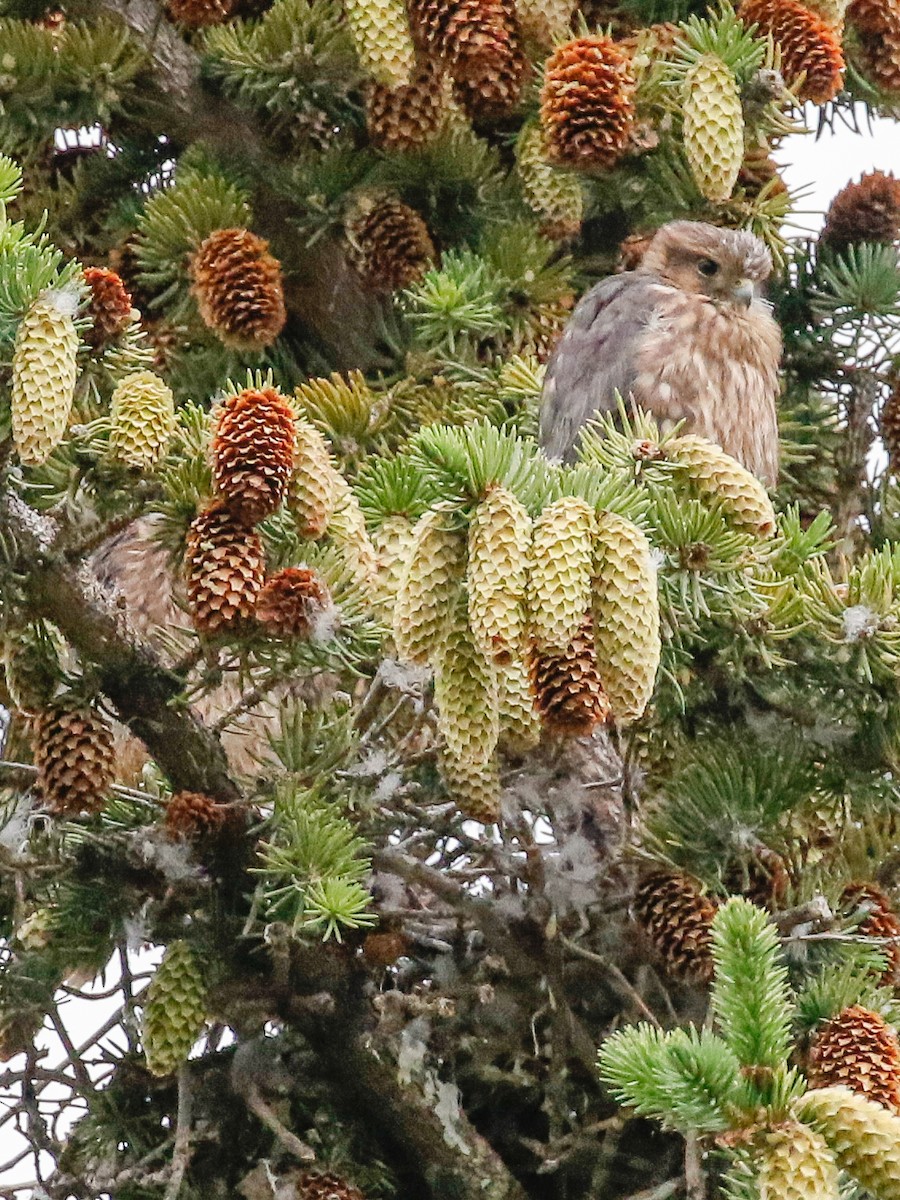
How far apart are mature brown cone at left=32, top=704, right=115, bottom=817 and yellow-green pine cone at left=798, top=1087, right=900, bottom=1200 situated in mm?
925

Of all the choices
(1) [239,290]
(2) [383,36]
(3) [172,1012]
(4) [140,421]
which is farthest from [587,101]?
(3) [172,1012]

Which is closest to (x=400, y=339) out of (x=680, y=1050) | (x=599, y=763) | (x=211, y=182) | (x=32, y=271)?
(x=211, y=182)

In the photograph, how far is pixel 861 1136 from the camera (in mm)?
1733

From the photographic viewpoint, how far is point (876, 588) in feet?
7.36

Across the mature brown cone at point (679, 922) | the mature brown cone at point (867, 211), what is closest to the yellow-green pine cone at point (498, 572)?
the mature brown cone at point (679, 922)

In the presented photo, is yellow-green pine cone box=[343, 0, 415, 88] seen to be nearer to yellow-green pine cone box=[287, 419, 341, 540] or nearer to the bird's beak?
yellow-green pine cone box=[287, 419, 341, 540]

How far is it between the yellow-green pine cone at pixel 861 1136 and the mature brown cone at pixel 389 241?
1.70 m

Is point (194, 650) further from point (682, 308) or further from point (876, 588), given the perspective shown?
point (682, 308)

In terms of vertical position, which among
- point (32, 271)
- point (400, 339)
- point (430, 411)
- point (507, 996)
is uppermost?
point (400, 339)

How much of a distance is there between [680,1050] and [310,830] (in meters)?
0.62

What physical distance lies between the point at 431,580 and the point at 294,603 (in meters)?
0.26

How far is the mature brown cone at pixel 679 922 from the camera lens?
8.05 ft

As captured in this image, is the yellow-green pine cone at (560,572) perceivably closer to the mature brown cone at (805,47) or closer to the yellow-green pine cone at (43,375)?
the yellow-green pine cone at (43,375)

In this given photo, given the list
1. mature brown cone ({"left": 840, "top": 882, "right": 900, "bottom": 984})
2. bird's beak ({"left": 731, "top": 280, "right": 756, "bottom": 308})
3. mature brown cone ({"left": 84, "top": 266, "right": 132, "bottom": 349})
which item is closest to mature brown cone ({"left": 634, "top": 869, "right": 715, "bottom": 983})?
mature brown cone ({"left": 840, "top": 882, "right": 900, "bottom": 984})
